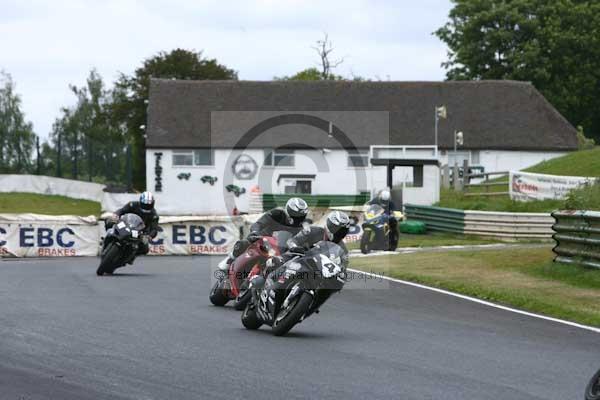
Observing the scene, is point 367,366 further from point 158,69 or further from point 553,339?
point 158,69

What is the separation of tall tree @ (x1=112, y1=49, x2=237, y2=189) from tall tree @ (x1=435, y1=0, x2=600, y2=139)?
57.2 feet

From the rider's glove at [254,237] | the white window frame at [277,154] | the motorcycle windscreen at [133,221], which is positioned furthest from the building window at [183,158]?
the rider's glove at [254,237]

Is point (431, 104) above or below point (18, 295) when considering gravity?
above

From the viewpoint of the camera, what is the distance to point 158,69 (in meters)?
79.9

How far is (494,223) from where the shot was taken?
1249 inches

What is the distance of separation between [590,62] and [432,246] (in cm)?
4707

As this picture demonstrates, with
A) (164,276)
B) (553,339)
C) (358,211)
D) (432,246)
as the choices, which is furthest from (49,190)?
(553,339)

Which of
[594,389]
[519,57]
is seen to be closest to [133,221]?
[594,389]

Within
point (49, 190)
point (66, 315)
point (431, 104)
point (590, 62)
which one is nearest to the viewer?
point (66, 315)

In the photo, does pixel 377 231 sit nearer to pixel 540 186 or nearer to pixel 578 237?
pixel 578 237

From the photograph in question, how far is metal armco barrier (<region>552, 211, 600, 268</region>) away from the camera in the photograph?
19.1m

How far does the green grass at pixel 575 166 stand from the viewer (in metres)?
43.0

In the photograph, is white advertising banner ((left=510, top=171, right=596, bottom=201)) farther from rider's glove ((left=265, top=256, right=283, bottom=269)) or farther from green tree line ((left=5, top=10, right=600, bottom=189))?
green tree line ((left=5, top=10, right=600, bottom=189))

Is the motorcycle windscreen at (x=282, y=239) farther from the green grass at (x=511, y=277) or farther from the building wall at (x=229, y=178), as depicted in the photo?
the building wall at (x=229, y=178)
